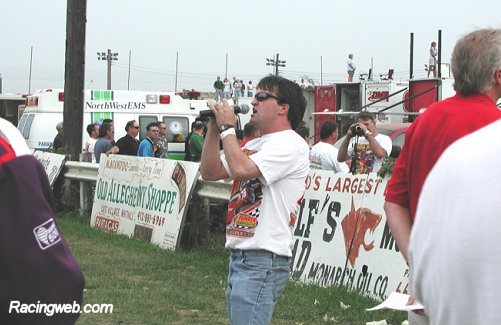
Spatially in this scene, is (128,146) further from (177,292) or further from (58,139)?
(177,292)

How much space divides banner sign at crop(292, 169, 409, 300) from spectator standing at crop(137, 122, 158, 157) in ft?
16.2

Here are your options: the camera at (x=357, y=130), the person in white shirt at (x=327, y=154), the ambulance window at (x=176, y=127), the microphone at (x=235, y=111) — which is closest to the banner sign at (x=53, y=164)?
the ambulance window at (x=176, y=127)

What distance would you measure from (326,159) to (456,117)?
277 inches

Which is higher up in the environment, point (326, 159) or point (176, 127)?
point (176, 127)

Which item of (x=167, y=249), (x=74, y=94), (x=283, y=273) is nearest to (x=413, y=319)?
(x=283, y=273)

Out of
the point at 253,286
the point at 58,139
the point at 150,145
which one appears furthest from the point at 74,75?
the point at 253,286

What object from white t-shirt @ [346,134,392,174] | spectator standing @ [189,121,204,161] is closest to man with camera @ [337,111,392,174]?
white t-shirt @ [346,134,392,174]

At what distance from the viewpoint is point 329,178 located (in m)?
8.91

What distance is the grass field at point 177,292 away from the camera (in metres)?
7.19

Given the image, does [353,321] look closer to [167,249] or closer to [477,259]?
[167,249]

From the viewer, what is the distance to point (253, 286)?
4227 mm

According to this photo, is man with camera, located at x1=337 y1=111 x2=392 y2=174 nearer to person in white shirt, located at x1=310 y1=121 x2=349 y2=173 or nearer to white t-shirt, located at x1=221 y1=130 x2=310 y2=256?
person in white shirt, located at x1=310 y1=121 x2=349 y2=173

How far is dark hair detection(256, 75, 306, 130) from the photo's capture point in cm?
455

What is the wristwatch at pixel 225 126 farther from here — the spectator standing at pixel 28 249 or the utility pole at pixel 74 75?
the utility pole at pixel 74 75
